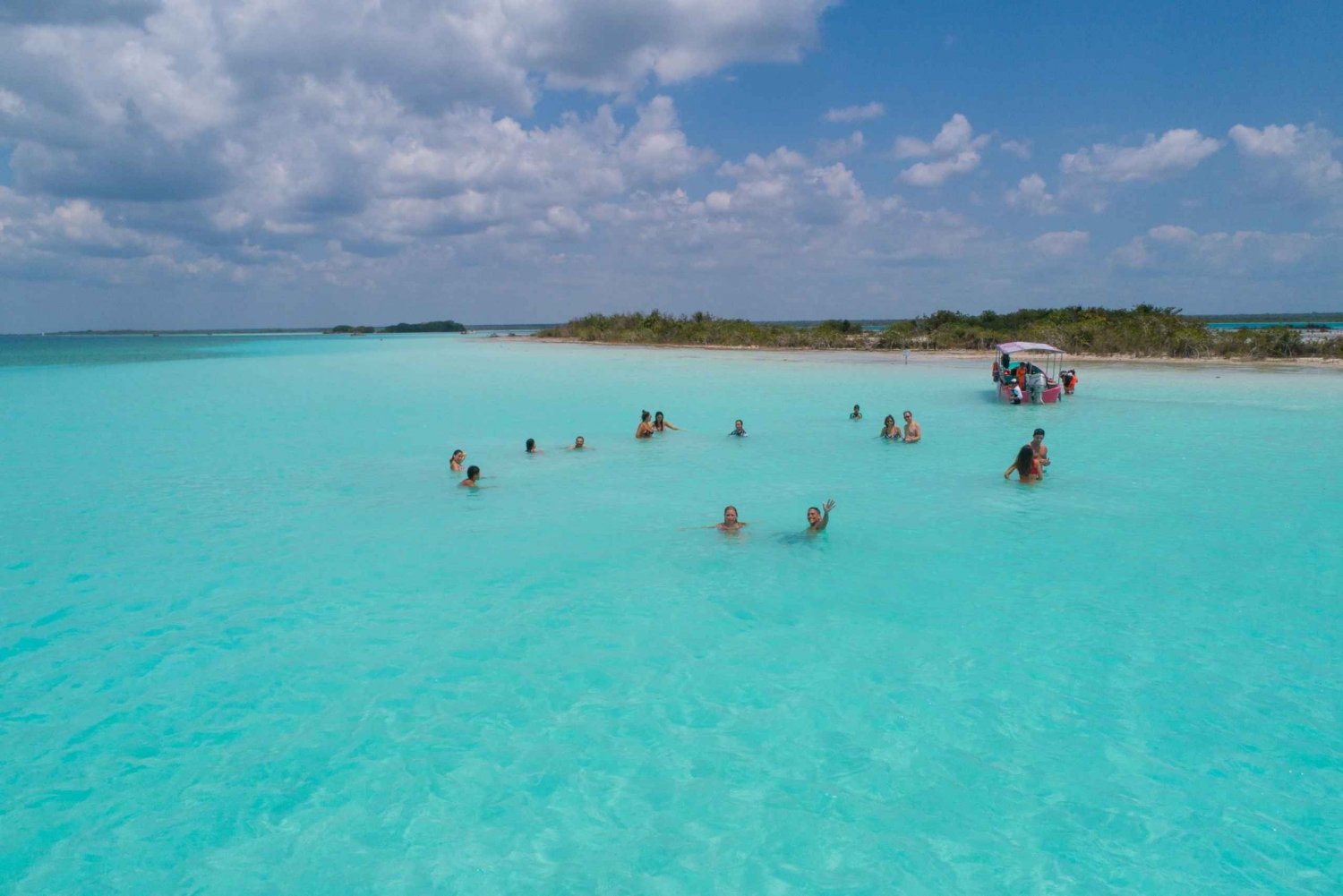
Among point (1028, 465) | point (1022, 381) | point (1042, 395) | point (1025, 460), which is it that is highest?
point (1022, 381)

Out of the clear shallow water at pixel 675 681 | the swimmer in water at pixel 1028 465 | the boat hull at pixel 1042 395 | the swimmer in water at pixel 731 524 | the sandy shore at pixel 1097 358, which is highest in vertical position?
the sandy shore at pixel 1097 358

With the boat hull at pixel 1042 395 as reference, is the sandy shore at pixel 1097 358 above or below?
above

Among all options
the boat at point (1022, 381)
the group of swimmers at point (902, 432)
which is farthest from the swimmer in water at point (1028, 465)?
the boat at point (1022, 381)

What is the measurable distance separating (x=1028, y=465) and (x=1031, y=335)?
44559mm

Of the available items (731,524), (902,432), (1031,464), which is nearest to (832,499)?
(731,524)

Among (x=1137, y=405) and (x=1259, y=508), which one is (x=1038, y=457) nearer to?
(x=1259, y=508)

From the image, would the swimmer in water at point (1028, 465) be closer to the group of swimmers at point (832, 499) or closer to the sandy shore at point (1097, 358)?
the group of swimmers at point (832, 499)

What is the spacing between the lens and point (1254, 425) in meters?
21.5

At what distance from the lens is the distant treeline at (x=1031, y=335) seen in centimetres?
4469

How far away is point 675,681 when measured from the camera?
7191mm

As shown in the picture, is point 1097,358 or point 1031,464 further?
point 1097,358

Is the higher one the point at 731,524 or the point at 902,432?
the point at 902,432

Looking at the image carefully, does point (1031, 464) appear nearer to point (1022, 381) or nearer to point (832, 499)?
point (832, 499)

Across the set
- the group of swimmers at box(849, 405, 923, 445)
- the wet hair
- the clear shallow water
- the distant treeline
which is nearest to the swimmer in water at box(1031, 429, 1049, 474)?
the wet hair
